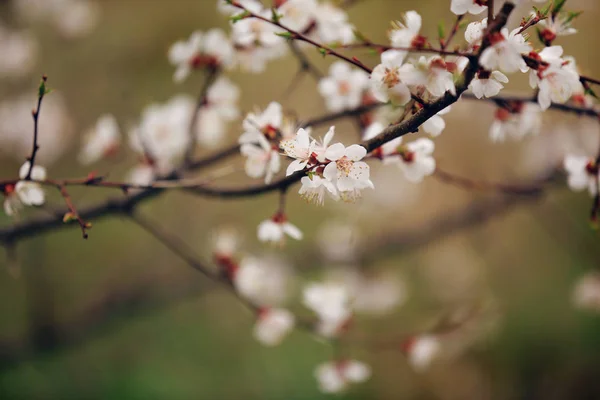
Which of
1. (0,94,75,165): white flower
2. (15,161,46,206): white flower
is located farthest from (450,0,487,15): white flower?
(0,94,75,165): white flower

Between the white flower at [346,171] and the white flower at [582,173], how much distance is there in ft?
1.49

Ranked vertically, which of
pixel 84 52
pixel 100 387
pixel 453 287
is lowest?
pixel 100 387

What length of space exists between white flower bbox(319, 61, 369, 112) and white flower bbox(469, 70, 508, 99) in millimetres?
373

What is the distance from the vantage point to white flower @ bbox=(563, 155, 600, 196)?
0.77 m

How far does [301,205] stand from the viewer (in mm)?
3172

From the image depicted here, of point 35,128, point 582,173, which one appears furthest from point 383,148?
point 35,128

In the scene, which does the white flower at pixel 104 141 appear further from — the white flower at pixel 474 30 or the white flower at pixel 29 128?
the white flower at pixel 29 128

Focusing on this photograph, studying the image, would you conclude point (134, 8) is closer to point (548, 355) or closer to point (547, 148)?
point (547, 148)

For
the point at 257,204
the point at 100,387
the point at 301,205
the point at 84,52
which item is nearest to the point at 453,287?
the point at 301,205

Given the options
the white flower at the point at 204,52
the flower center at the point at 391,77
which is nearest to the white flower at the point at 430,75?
the flower center at the point at 391,77

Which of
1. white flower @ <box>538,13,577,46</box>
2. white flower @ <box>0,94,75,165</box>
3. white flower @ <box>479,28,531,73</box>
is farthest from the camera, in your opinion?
white flower @ <box>0,94,75,165</box>

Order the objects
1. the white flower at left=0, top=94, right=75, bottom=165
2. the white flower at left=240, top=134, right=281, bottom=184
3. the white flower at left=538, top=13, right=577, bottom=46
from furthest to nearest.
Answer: the white flower at left=0, top=94, right=75, bottom=165 < the white flower at left=240, top=134, right=281, bottom=184 < the white flower at left=538, top=13, right=577, bottom=46

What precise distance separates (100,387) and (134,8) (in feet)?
8.45

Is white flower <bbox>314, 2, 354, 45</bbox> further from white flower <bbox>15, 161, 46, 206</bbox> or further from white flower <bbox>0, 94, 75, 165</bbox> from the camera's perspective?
white flower <bbox>0, 94, 75, 165</bbox>
